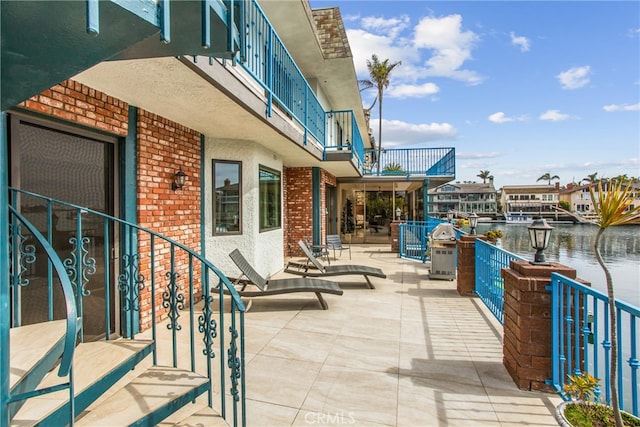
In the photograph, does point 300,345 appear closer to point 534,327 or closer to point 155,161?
point 534,327

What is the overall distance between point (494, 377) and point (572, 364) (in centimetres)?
67

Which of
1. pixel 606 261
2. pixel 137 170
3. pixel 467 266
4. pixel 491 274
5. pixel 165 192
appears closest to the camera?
pixel 137 170

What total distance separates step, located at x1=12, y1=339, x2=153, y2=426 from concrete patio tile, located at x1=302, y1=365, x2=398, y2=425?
4.79ft

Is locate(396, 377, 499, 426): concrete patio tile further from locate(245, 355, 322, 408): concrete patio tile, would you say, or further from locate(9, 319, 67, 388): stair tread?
locate(9, 319, 67, 388): stair tread

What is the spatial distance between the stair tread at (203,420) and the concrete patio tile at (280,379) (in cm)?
45

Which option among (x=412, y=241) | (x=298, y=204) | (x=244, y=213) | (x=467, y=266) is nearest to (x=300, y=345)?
(x=244, y=213)

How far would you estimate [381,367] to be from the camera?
3.47 metres

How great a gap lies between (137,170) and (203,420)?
10.5ft

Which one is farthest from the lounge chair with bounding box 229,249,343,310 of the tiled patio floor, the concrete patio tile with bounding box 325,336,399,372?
the concrete patio tile with bounding box 325,336,399,372

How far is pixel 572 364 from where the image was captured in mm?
2916

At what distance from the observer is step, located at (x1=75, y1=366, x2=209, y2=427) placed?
2201mm

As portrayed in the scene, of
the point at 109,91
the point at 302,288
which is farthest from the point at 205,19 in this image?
the point at 302,288

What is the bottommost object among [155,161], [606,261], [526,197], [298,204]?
[606,261]

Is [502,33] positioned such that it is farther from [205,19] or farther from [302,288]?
[205,19]
